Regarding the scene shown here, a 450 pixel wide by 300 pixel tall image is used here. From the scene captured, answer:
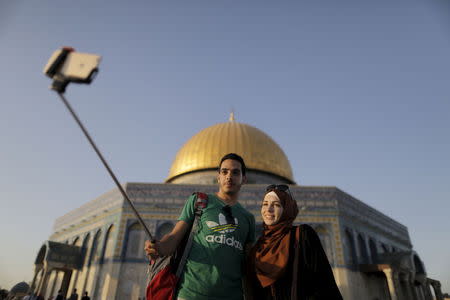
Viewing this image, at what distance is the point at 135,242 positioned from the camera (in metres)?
13.9

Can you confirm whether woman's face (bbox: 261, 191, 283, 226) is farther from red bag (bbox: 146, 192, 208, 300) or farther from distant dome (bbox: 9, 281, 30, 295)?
distant dome (bbox: 9, 281, 30, 295)

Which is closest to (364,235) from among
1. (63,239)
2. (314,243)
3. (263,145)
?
(263,145)

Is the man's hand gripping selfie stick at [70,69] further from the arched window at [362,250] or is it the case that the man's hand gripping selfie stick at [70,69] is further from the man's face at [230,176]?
the arched window at [362,250]

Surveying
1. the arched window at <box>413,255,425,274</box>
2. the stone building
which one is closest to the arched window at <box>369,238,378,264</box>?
the stone building

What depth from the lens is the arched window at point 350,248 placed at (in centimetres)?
1369

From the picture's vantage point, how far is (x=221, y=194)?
98.7 inches

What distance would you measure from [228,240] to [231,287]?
32 centimetres

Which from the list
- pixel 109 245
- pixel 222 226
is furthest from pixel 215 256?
pixel 109 245

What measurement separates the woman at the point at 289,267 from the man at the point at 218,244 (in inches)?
6.2

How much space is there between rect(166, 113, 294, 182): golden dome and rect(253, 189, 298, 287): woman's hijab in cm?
1433

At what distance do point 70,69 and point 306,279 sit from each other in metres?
2.12

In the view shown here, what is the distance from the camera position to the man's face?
244cm

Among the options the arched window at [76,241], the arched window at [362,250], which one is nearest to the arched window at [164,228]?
the arched window at [76,241]

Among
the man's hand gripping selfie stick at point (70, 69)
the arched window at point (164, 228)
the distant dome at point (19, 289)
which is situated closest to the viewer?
the man's hand gripping selfie stick at point (70, 69)
